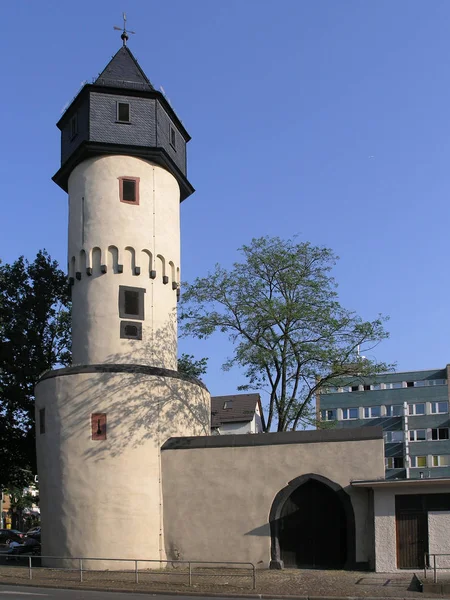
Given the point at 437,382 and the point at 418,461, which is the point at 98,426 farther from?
the point at 437,382

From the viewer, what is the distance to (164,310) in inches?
1215

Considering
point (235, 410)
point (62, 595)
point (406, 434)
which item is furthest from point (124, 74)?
point (406, 434)

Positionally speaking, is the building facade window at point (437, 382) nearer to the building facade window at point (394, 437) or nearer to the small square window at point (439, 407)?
the small square window at point (439, 407)

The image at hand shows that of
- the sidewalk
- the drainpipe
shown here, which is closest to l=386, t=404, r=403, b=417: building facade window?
the drainpipe

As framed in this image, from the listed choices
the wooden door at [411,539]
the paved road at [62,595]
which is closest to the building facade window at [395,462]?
the wooden door at [411,539]

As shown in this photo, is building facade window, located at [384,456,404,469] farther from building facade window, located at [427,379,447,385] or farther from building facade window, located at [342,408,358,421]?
building facade window, located at [427,379,447,385]

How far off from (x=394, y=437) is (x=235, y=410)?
16.5 meters

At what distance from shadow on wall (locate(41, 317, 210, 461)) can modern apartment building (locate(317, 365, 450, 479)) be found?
4405 centimetres

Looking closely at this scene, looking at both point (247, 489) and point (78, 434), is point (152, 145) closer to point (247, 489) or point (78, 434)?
point (78, 434)

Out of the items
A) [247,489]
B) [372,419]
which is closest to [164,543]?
[247,489]

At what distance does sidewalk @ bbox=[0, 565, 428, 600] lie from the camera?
66.2 feet

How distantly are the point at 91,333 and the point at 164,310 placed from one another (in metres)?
2.96

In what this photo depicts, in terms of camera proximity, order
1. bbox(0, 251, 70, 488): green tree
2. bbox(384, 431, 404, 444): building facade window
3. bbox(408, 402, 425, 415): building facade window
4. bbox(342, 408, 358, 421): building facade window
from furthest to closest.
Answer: bbox(342, 408, 358, 421): building facade window
bbox(408, 402, 425, 415): building facade window
bbox(384, 431, 404, 444): building facade window
bbox(0, 251, 70, 488): green tree

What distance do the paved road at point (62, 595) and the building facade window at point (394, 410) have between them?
57110 mm
